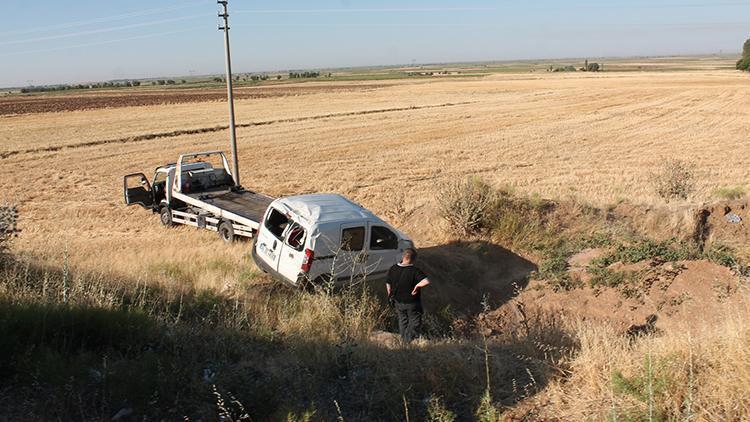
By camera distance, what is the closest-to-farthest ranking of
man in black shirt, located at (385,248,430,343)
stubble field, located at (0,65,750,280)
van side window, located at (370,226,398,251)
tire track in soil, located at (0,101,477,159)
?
1. man in black shirt, located at (385,248,430,343)
2. van side window, located at (370,226,398,251)
3. stubble field, located at (0,65,750,280)
4. tire track in soil, located at (0,101,477,159)

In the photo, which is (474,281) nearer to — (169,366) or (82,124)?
(169,366)

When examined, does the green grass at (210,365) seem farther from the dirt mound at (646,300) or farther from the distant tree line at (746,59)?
the distant tree line at (746,59)

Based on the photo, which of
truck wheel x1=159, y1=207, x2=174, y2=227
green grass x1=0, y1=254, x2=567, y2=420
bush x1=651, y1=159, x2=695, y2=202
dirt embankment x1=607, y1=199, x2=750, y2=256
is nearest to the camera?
green grass x1=0, y1=254, x2=567, y2=420

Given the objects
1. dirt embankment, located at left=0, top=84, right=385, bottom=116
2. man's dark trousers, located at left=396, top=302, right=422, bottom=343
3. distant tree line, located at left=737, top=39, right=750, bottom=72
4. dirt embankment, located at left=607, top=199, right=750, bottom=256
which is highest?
distant tree line, located at left=737, top=39, right=750, bottom=72

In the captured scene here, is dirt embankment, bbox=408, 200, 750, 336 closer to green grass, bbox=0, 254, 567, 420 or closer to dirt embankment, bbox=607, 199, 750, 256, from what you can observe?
dirt embankment, bbox=607, 199, 750, 256

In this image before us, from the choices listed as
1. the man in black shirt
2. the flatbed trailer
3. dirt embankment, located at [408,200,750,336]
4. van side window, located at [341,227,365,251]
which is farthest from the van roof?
the flatbed trailer

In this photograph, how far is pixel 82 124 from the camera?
4369 cm

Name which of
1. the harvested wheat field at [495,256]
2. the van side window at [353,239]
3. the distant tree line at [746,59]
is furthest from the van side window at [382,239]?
the distant tree line at [746,59]

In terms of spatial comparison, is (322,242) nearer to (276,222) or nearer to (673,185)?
(276,222)

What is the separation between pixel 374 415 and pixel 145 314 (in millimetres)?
2736

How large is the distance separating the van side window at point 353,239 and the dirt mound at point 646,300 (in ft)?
7.48

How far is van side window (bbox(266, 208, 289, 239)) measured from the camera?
10070 millimetres

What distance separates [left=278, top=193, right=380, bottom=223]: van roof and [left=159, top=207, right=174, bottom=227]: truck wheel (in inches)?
250

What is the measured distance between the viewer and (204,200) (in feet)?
46.8
